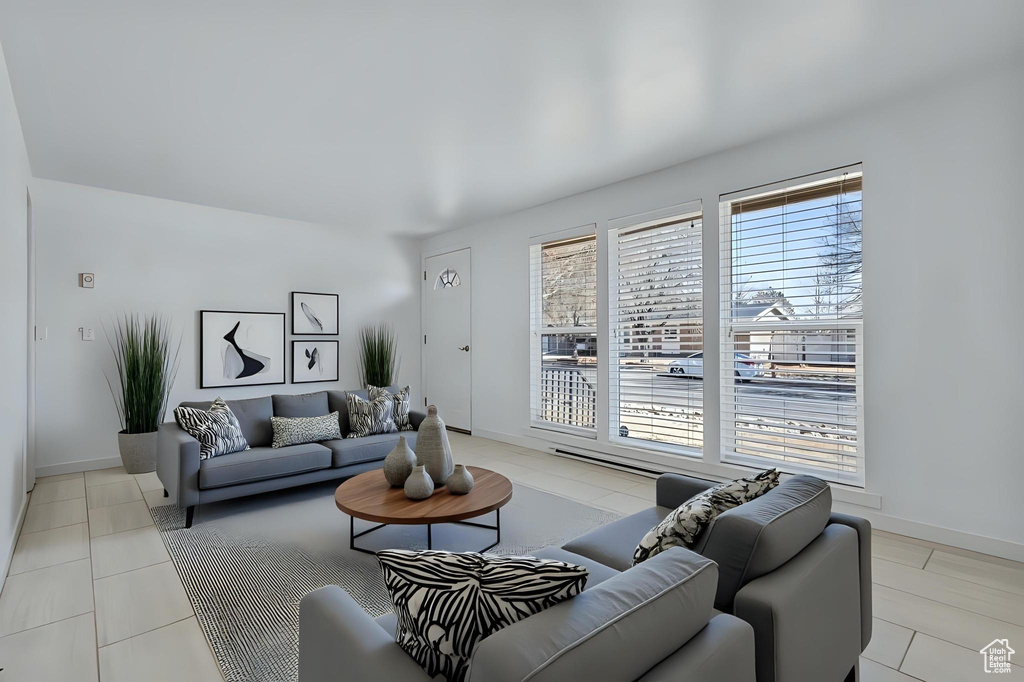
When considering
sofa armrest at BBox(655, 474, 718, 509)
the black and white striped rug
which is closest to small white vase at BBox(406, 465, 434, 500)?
the black and white striped rug

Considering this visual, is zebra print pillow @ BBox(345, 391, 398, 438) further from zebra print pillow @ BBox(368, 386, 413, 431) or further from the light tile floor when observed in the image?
the light tile floor

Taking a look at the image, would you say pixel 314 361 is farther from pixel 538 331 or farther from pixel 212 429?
pixel 538 331

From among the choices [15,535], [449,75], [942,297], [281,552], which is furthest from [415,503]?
[942,297]

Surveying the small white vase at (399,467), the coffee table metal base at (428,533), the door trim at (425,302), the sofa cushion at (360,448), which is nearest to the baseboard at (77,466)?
the sofa cushion at (360,448)

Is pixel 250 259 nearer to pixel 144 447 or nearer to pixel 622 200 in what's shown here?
pixel 144 447

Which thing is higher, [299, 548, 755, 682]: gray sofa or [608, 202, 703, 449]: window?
[608, 202, 703, 449]: window

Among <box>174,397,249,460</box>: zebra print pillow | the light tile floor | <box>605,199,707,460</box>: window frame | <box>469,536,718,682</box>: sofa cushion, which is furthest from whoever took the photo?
<box>605,199,707,460</box>: window frame

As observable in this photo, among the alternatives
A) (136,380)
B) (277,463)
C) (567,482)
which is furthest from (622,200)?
(136,380)

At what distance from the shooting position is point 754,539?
4.35ft

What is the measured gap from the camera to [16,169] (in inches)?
119

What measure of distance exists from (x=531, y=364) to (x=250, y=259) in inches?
127

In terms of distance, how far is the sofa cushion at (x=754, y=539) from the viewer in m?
1.33

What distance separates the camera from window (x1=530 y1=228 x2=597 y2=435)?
4816 millimetres

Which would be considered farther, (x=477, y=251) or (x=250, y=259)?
(x=477, y=251)
